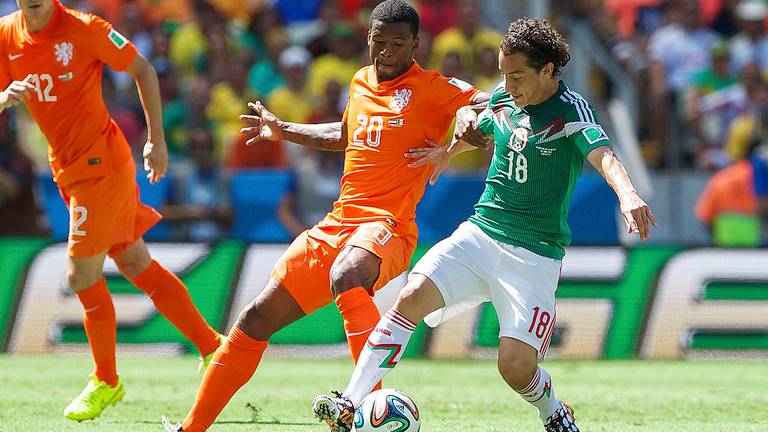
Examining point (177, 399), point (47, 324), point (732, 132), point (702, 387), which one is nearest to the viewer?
point (177, 399)

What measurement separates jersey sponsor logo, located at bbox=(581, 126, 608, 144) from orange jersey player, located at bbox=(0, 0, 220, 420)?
9.79ft

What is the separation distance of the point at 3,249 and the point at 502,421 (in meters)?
6.42

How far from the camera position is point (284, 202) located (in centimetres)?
1361

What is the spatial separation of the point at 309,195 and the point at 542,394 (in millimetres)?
7355

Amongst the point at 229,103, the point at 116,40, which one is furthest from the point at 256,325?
the point at 229,103

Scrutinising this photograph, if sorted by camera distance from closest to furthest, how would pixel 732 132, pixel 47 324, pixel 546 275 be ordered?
pixel 546 275 → pixel 47 324 → pixel 732 132

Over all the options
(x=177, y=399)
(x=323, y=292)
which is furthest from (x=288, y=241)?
(x=323, y=292)

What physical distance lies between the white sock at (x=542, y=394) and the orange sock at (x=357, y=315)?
817 millimetres

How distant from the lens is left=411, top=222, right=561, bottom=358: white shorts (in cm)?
650

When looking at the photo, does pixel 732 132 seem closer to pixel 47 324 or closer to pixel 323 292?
pixel 47 324

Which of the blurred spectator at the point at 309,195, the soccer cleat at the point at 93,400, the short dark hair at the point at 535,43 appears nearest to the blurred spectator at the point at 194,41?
the blurred spectator at the point at 309,195

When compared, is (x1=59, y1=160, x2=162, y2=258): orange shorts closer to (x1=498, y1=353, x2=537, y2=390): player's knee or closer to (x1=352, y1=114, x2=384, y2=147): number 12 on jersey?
(x1=352, y1=114, x2=384, y2=147): number 12 on jersey

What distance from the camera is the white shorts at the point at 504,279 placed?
650 cm

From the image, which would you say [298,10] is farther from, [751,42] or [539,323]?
[539,323]
